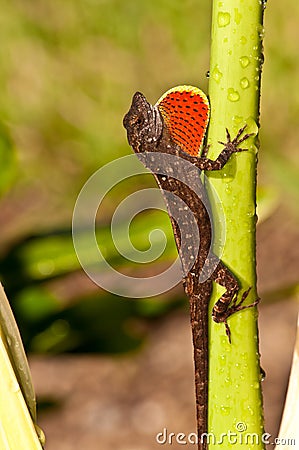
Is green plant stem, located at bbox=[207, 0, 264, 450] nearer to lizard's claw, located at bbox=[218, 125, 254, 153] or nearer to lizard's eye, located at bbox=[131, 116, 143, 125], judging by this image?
lizard's claw, located at bbox=[218, 125, 254, 153]

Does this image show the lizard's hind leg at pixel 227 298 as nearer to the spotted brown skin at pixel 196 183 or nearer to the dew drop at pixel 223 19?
the spotted brown skin at pixel 196 183

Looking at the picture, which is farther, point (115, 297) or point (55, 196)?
point (55, 196)

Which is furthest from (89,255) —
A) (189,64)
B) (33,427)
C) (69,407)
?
(189,64)

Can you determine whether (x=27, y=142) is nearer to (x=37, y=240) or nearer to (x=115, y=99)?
(x=115, y=99)

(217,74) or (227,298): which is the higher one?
(217,74)

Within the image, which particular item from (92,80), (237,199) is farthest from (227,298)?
(92,80)

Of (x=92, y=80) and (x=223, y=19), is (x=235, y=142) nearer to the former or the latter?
(x=223, y=19)
